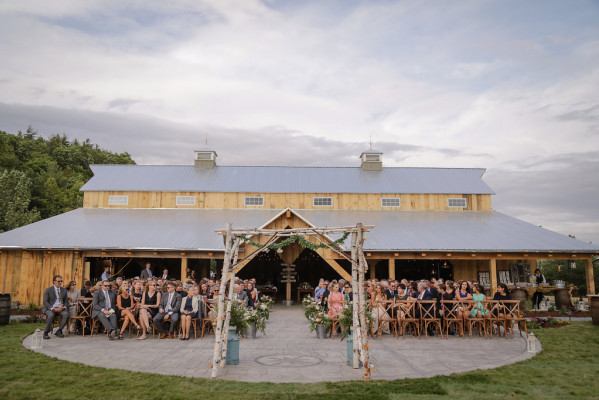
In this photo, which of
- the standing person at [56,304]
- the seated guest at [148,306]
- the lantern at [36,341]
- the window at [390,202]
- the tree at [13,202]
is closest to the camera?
the lantern at [36,341]

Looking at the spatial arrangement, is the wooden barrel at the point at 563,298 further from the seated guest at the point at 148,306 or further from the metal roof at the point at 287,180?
the seated guest at the point at 148,306

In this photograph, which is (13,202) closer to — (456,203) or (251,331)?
(251,331)

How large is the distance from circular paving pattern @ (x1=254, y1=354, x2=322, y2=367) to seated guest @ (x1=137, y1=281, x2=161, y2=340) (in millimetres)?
4300

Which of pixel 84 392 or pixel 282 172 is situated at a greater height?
pixel 282 172

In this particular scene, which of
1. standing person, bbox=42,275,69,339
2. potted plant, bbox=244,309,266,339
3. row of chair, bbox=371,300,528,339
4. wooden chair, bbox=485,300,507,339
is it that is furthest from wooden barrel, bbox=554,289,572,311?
standing person, bbox=42,275,69,339

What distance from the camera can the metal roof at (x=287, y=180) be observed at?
26438 millimetres

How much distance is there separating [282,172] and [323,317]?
17.1m

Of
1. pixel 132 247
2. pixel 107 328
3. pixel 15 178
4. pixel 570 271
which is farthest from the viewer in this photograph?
pixel 15 178

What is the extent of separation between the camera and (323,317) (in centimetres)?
1232

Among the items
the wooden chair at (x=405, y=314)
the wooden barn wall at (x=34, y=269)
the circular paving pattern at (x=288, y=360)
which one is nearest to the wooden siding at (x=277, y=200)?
the wooden barn wall at (x=34, y=269)

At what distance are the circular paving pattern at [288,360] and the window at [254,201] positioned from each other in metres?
16.6

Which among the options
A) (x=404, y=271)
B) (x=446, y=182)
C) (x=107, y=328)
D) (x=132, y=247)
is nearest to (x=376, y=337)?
(x=107, y=328)

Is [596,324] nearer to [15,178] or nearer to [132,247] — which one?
[132,247]

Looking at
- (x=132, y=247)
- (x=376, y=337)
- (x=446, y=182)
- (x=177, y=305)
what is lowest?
(x=376, y=337)
